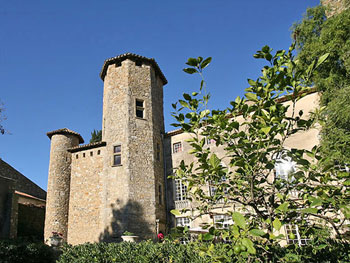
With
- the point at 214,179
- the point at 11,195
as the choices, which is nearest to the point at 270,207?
the point at 214,179

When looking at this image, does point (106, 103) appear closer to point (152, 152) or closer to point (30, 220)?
point (152, 152)

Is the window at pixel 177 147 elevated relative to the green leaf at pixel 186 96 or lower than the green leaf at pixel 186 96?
elevated

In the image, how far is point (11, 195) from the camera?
13578 mm

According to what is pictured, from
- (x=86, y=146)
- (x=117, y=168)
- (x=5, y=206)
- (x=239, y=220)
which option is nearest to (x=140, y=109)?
(x=117, y=168)

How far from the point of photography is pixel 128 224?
1364 cm

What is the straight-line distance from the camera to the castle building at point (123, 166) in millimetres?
14133

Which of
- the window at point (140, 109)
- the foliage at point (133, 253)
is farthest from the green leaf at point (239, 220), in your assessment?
the window at point (140, 109)

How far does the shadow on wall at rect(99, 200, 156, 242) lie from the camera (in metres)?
13.7

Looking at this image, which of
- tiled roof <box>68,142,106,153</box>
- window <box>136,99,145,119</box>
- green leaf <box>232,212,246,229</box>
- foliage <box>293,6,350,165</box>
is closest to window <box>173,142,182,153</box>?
window <box>136,99,145,119</box>

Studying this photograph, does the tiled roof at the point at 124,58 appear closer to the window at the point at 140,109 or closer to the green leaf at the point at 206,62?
the window at the point at 140,109

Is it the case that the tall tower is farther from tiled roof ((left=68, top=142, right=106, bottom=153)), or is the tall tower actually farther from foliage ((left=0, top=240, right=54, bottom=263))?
foliage ((left=0, top=240, right=54, bottom=263))

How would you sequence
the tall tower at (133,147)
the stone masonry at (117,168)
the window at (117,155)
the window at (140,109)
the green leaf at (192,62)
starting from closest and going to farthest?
the green leaf at (192,62) < the tall tower at (133,147) < the stone masonry at (117,168) < the window at (117,155) < the window at (140,109)

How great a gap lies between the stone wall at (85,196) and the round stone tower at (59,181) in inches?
32.1

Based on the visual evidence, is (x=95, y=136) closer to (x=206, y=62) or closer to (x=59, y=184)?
(x=59, y=184)
